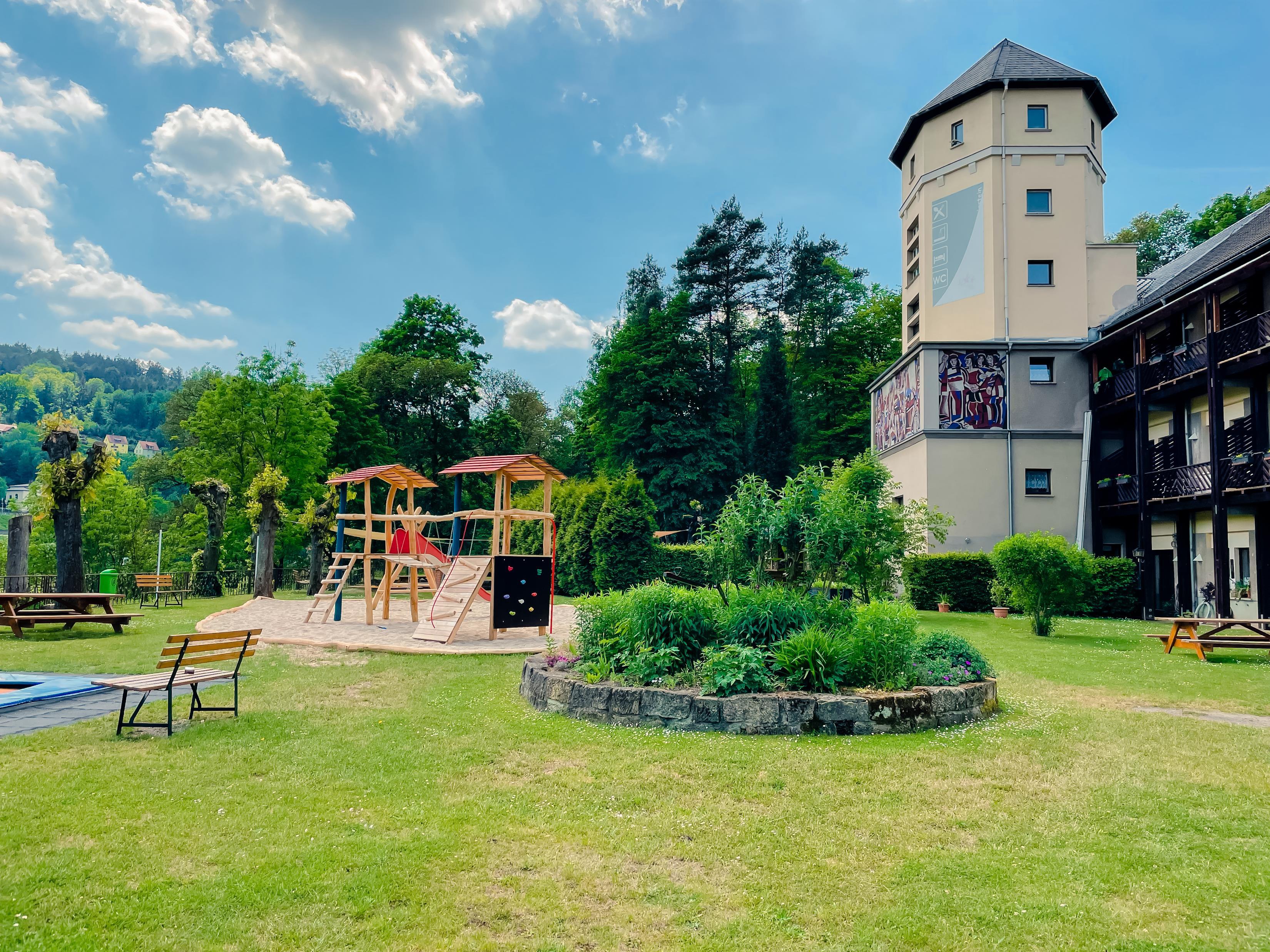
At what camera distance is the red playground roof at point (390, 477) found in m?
18.3

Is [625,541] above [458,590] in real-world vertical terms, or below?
above

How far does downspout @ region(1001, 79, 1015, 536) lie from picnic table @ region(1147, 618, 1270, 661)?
1070 centimetres

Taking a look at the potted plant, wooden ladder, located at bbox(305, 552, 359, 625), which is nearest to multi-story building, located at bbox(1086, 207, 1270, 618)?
the potted plant

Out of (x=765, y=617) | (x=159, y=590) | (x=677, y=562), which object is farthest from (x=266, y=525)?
(x=765, y=617)

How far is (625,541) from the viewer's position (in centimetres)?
2442

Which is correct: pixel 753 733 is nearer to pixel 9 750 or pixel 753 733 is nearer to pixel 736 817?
pixel 736 817

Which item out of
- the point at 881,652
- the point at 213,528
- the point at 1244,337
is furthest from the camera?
the point at 213,528

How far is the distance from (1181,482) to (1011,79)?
49.8 feet

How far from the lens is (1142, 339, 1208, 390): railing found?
20812mm

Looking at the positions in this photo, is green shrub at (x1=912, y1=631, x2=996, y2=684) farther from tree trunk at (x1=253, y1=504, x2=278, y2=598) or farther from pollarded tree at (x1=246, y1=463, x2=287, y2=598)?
tree trunk at (x1=253, y1=504, x2=278, y2=598)

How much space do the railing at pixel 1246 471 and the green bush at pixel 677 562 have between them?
45.1 feet

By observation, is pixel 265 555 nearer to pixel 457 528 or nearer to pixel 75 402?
pixel 457 528

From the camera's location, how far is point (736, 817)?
16.4ft

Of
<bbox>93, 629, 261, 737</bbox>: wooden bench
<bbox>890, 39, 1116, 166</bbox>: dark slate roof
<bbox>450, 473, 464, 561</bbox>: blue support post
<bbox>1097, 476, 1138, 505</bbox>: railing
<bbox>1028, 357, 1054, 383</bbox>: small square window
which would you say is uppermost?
<bbox>890, 39, 1116, 166</bbox>: dark slate roof
